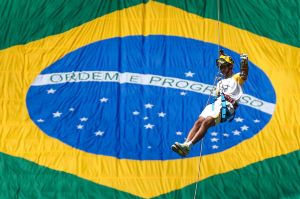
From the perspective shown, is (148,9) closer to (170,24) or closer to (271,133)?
(170,24)

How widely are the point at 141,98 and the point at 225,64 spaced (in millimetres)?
2154

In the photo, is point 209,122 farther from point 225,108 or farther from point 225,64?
point 225,64

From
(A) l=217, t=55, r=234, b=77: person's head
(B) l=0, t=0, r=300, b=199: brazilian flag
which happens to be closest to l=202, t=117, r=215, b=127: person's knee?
(A) l=217, t=55, r=234, b=77: person's head

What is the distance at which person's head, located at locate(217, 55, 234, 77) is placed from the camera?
10234mm

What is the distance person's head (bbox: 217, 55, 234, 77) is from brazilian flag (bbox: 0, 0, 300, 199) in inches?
66.7

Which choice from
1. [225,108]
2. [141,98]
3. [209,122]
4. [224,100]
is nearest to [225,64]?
[224,100]

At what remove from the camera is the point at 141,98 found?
12.1 metres

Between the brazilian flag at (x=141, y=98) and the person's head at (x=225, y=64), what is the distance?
5.56 ft

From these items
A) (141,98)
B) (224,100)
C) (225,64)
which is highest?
(141,98)

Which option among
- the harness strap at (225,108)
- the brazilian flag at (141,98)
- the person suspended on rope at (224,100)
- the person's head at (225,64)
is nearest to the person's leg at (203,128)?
the person suspended on rope at (224,100)

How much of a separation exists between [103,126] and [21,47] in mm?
1635

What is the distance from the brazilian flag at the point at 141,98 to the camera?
11516 mm

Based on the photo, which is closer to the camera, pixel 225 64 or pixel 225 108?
pixel 225 108

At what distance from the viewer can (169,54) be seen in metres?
12.4
